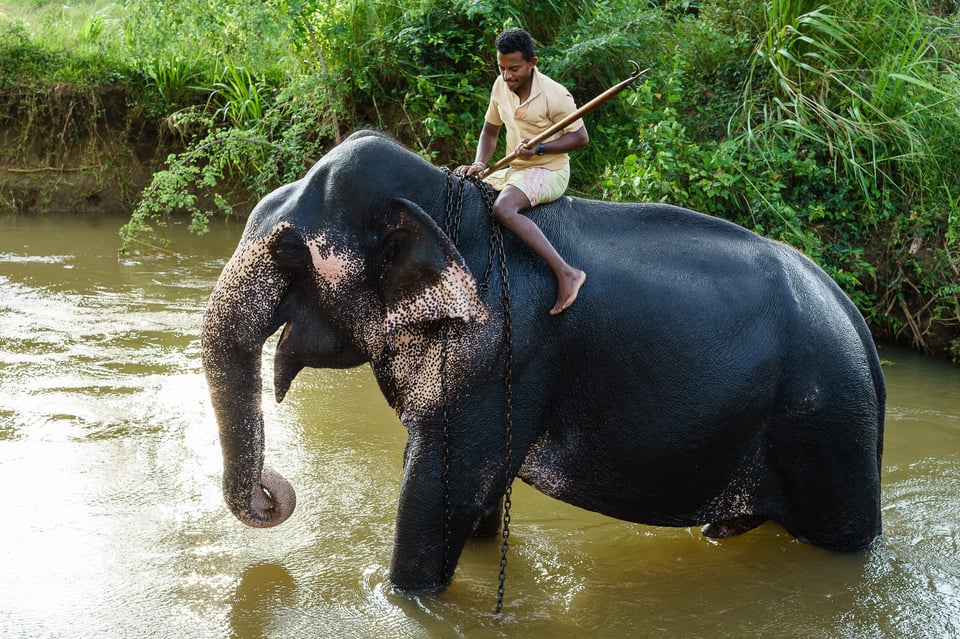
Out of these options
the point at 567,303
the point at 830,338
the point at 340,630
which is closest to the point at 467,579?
the point at 340,630

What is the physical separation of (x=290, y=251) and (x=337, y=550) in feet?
3.73

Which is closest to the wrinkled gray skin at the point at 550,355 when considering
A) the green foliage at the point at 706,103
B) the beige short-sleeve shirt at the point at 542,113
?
the beige short-sleeve shirt at the point at 542,113

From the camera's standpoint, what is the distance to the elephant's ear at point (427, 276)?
3123 mm

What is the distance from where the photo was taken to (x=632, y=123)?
7219 mm

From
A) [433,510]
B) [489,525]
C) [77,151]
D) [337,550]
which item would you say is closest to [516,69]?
[433,510]

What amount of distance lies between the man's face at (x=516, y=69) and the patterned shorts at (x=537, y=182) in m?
0.28

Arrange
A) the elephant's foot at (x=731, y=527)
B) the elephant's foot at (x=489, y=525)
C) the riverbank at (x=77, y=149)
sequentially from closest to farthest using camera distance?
A: the elephant's foot at (x=731, y=527) < the elephant's foot at (x=489, y=525) < the riverbank at (x=77, y=149)

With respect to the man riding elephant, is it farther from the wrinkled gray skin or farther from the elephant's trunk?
the elephant's trunk

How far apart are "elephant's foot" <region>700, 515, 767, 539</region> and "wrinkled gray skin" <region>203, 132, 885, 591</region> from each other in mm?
167

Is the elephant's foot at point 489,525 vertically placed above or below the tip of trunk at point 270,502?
below

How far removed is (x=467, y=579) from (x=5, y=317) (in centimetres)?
435

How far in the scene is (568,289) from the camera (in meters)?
3.22

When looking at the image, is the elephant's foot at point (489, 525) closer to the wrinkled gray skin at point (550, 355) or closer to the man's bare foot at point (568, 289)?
the wrinkled gray skin at point (550, 355)

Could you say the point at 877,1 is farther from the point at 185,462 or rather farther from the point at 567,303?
→ the point at 185,462
